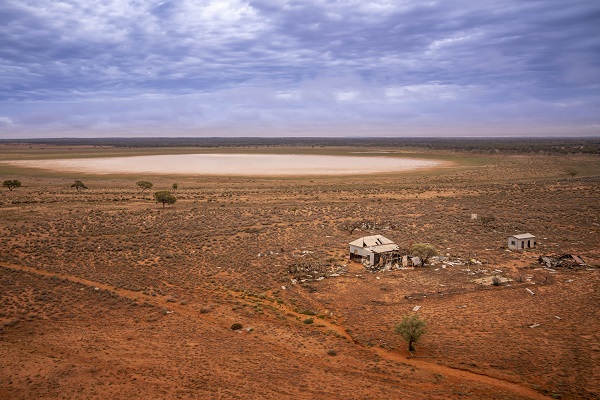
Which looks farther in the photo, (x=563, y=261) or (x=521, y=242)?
(x=521, y=242)

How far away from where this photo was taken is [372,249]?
3244 centimetres

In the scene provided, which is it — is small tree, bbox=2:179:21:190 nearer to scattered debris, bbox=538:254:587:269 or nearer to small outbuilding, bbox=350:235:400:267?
small outbuilding, bbox=350:235:400:267

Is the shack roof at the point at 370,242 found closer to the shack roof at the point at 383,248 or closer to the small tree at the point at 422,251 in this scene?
the shack roof at the point at 383,248

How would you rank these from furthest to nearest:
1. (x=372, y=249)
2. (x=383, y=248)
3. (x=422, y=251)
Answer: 1. (x=383, y=248)
2. (x=372, y=249)
3. (x=422, y=251)

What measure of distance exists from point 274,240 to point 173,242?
8.94m

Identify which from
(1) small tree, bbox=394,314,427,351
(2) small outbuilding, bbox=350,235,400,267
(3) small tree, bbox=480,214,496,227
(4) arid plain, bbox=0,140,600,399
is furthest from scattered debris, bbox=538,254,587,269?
(1) small tree, bbox=394,314,427,351

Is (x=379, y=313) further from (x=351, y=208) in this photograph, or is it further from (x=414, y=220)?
(x=351, y=208)

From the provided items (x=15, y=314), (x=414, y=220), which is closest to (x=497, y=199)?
(x=414, y=220)

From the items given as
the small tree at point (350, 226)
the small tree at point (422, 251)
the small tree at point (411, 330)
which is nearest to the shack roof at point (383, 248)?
the small tree at point (422, 251)

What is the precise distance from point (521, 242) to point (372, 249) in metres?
13.3

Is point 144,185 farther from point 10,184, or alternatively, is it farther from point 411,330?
point 411,330

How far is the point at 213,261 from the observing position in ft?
108

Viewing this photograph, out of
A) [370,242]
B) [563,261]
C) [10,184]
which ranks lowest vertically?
[563,261]

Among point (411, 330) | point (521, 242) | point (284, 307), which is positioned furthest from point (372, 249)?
point (521, 242)
